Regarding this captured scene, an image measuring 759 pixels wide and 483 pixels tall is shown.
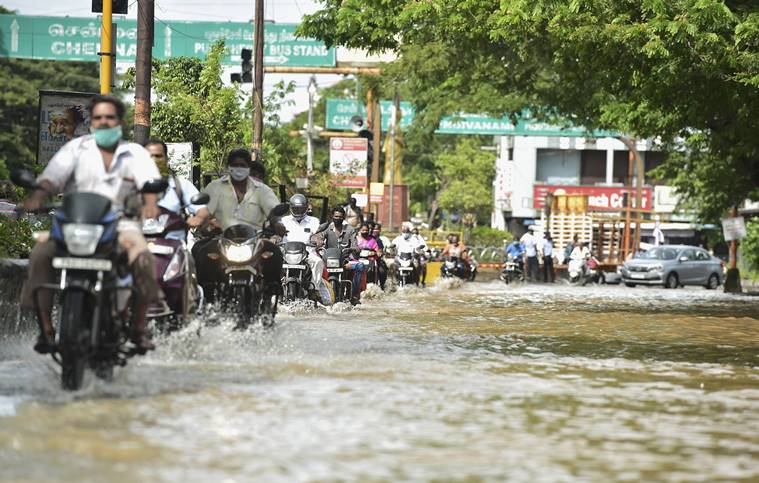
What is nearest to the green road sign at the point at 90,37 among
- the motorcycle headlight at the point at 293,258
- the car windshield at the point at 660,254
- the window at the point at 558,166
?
the car windshield at the point at 660,254

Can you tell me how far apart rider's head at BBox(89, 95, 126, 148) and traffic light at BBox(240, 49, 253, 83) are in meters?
22.4

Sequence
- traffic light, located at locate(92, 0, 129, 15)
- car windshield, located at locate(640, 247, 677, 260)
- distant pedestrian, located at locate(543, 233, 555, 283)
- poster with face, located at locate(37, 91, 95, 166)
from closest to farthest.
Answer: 1. poster with face, located at locate(37, 91, 95, 166)
2. traffic light, located at locate(92, 0, 129, 15)
3. car windshield, located at locate(640, 247, 677, 260)
4. distant pedestrian, located at locate(543, 233, 555, 283)

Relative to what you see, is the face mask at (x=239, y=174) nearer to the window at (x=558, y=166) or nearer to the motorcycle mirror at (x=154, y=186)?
the motorcycle mirror at (x=154, y=186)

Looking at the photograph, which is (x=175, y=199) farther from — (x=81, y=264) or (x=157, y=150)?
(x=81, y=264)

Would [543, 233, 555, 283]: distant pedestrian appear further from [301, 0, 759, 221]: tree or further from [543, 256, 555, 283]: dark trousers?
[301, 0, 759, 221]: tree

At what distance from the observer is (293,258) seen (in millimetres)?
19234

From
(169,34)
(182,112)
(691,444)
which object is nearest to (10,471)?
(691,444)

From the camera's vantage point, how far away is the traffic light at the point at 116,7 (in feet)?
65.6

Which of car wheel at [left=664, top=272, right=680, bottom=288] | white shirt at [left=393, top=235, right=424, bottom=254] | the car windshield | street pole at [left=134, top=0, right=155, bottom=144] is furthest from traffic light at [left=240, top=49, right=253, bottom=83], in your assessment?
the car windshield

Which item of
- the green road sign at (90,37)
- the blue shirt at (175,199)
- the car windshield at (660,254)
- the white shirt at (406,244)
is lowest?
the car windshield at (660,254)

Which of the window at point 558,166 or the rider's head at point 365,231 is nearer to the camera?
the rider's head at point 365,231

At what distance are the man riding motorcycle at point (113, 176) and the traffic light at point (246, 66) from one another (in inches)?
880

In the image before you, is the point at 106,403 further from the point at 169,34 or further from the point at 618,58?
the point at 169,34

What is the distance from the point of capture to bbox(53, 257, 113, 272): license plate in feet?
30.0
